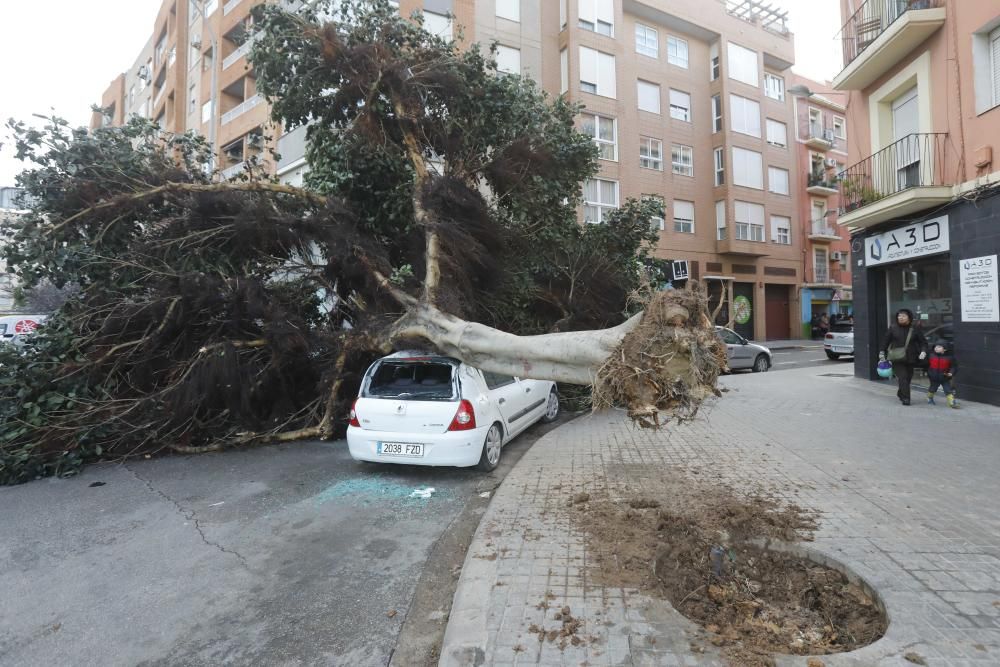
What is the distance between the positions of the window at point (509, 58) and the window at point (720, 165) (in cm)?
1252

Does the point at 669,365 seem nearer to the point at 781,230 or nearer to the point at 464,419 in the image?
the point at 464,419

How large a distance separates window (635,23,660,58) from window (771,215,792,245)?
11370mm

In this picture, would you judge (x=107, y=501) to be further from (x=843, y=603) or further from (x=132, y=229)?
(x=843, y=603)

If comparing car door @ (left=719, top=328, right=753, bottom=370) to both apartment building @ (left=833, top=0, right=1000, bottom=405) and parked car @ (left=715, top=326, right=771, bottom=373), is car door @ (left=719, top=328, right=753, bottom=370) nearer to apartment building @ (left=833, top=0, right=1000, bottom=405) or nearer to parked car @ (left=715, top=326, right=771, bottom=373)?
parked car @ (left=715, top=326, right=771, bottom=373)

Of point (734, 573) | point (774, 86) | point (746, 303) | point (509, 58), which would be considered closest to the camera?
point (734, 573)

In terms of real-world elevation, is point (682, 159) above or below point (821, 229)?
above

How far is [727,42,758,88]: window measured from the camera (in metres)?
28.5

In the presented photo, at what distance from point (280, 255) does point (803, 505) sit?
7.73 metres

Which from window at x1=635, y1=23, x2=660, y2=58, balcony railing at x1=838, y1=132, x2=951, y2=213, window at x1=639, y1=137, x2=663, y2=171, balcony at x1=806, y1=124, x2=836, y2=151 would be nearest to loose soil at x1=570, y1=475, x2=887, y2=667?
balcony railing at x1=838, y1=132, x2=951, y2=213

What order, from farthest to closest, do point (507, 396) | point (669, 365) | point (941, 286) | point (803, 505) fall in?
point (941, 286) → point (507, 396) → point (803, 505) → point (669, 365)

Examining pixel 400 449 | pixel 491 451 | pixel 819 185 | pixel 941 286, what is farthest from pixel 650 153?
pixel 400 449

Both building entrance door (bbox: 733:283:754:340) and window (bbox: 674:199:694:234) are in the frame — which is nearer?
window (bbox: 674:199:694:234)

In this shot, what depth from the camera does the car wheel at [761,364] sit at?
16.8 meters

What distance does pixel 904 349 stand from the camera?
364 inches
